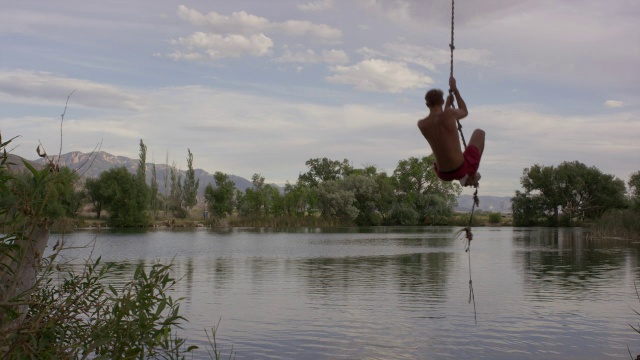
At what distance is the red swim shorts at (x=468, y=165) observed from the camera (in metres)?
6.67

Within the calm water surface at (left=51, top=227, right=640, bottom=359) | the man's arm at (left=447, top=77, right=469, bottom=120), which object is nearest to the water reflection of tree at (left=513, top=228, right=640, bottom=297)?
the calm water surface at (left=51, top=227, right=640, bottom=359)

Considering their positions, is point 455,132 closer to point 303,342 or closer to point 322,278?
point 303,342

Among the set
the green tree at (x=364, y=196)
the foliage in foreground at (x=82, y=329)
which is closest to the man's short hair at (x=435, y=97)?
the foliage in foreground at (x=82, y=329)

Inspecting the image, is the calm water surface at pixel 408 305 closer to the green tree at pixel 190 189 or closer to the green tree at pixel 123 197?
the green tree at pixel 123 197

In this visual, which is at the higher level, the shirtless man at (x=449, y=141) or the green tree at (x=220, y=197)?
the green tree at (x=220, y=197)

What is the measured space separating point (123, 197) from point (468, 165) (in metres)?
78.9

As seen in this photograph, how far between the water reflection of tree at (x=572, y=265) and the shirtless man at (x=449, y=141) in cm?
1880

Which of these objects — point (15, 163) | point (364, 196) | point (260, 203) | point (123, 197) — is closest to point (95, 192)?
point (123, 197)

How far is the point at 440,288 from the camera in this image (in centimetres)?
2548

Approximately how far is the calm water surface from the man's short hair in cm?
365

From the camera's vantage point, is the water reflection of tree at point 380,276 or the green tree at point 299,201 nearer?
the water reflection of tree at point 380,276

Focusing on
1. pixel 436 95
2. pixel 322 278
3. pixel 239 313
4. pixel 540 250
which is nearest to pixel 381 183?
pixel 540 250

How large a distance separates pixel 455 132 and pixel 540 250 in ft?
141

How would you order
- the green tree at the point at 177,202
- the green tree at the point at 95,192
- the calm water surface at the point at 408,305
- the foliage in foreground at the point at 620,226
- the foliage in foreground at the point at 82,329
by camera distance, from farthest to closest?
1. the green tree at the point at 177,202
2. the green tree at the point at 95,192
3. the foliage in foreground at the point at 620,226
4. the calm water surface at the point at 408,305
5. the foliage in foreground at the point at 82,329
